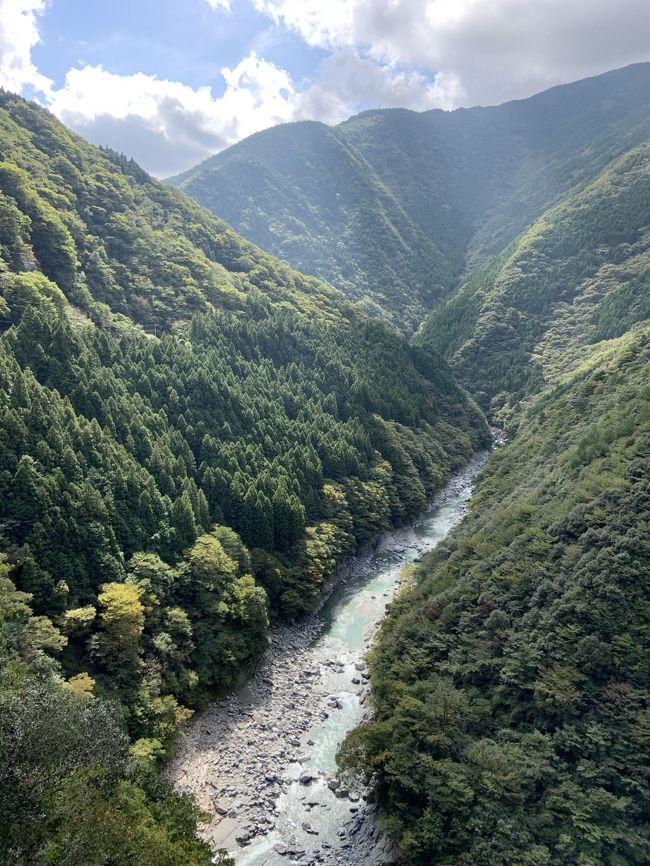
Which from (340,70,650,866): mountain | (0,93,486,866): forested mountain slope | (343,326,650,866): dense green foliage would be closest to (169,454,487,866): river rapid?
(0,93,486,866): forested mountain slope

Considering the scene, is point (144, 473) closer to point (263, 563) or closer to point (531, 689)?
point (263, 563)

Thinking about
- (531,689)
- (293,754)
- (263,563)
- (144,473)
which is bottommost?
(293,754)

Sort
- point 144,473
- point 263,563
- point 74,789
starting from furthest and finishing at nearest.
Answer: point 263,563
point 144,473
point 74,789

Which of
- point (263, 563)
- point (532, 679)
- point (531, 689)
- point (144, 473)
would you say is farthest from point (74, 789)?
point (263, 563)

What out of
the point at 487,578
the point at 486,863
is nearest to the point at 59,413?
the point at 487,578

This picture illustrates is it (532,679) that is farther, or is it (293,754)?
(293,754)

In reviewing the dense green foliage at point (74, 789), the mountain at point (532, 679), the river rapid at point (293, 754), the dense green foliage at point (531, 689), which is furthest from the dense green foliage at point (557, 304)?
the dense green foliage at point (74, 789)

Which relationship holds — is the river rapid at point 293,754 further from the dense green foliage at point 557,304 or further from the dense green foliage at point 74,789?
the dense green foliage at point 557,304
